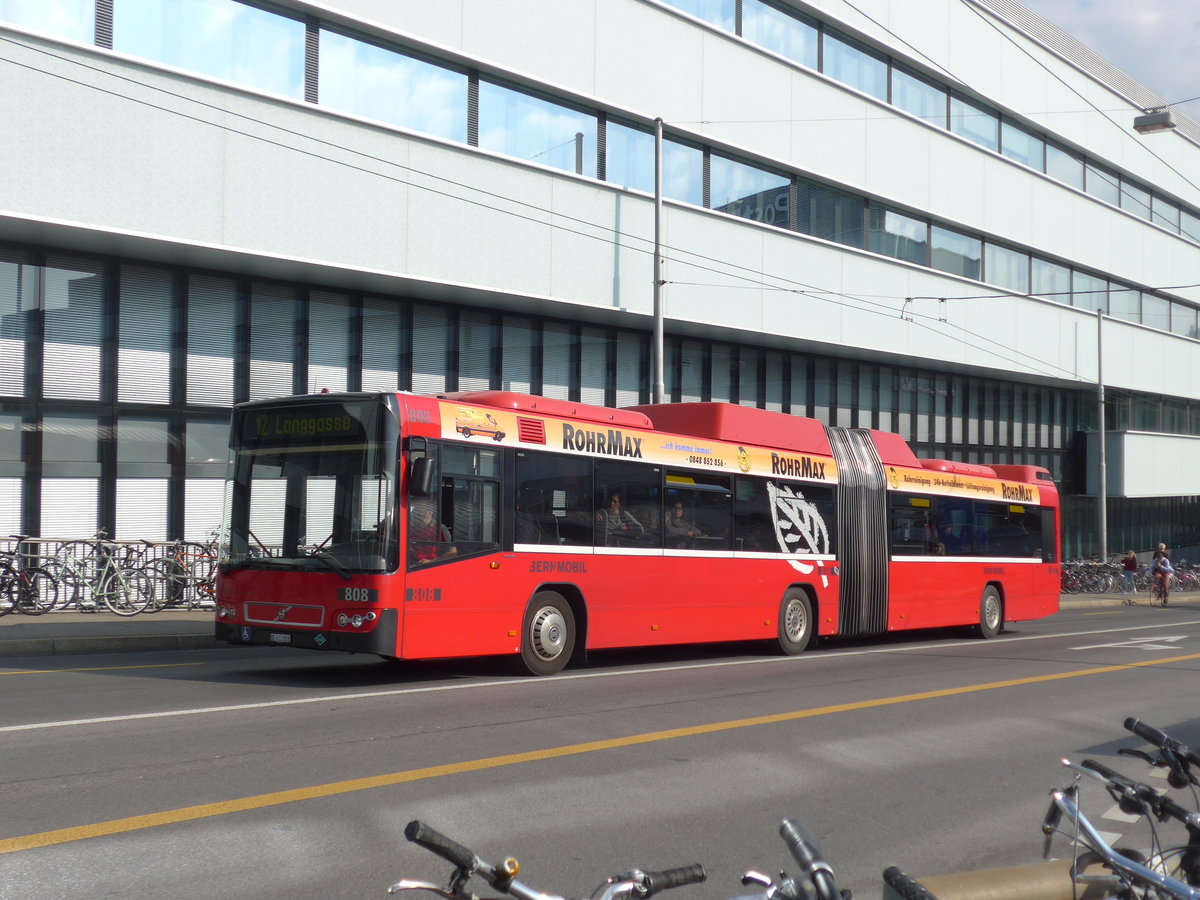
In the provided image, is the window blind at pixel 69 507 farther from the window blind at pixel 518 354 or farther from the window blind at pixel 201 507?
the window blind at pixel 518 354

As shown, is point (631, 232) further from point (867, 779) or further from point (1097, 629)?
point (867, 779)

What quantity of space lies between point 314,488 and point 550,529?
8.84 ft

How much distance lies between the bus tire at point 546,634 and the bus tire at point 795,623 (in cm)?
447

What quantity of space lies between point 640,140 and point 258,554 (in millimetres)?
17040

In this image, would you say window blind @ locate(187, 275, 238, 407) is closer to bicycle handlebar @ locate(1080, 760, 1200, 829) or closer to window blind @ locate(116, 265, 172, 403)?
window blind @ locate(116, 265, 172, 403)

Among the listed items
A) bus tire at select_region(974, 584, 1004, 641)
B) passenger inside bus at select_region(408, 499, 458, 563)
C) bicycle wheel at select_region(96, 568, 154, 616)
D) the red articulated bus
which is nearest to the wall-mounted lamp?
the red articulated bus

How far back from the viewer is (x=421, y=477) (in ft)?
37.0

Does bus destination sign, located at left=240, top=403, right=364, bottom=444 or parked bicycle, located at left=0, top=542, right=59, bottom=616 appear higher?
bus destination sign, located at left=240, top=403, right=364, bottom=444

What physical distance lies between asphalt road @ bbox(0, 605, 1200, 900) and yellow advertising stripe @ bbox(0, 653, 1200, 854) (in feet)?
0.08

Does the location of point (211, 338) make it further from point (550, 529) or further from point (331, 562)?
point (331, 562)

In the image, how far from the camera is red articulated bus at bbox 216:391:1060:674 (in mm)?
11492

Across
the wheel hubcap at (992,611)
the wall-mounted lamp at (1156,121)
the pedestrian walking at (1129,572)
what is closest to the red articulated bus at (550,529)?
the wheel hubcap at (992,611)

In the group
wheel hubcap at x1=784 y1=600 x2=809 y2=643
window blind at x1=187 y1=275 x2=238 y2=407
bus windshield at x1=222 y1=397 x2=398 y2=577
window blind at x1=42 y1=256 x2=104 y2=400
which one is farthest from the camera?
window blind at x1=187 y1=275 x2=238 y2=407

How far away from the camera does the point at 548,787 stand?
282 inches
